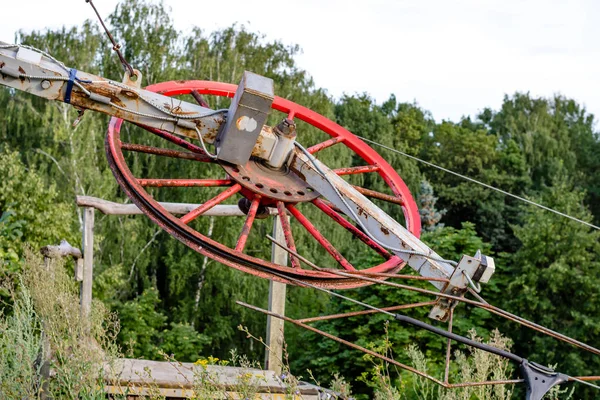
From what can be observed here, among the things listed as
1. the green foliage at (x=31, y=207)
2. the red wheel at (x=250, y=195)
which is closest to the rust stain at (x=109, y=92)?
the red wheel at (x=250, y=195)

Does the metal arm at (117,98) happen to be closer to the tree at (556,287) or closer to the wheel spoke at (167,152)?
the wheel spoke at (167,152)

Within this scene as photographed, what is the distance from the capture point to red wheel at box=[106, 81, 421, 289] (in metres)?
3.79

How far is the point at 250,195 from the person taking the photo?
14.1 feet

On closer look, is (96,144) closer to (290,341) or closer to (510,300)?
(290,341)

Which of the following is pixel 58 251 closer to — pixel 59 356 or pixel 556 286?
pixel 59 356

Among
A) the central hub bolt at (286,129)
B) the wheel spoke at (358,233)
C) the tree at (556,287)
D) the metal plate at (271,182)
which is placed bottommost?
the tree at (556,287)

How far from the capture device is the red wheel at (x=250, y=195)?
3.79 m

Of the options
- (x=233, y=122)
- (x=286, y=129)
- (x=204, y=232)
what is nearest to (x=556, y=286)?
(x=204, y=232)

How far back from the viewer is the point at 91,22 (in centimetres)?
1966

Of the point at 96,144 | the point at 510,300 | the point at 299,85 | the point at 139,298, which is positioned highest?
the point at 299,85

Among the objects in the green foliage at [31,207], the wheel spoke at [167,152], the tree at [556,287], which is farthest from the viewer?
the tree at [556,287]

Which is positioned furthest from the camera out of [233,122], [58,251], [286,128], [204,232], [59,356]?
[204,232]

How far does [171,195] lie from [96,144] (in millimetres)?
1924

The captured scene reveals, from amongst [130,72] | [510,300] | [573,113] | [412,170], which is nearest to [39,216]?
[510,300]
